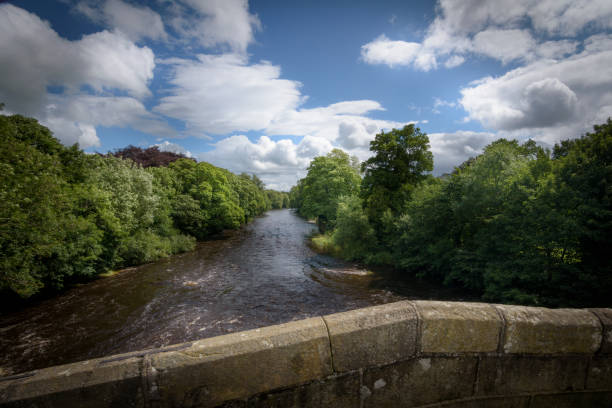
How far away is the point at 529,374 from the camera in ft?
7.48

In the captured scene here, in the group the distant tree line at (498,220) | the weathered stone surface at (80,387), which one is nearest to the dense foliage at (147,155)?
the distant tree line at (498,220)

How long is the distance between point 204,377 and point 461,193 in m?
17.7

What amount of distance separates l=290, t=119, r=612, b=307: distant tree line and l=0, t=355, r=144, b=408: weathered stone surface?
43.9 feet

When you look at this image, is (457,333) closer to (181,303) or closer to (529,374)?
(529,374)

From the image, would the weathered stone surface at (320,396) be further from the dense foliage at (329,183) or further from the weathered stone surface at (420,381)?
the dense foliage at (329,183)

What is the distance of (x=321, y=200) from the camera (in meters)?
39.9

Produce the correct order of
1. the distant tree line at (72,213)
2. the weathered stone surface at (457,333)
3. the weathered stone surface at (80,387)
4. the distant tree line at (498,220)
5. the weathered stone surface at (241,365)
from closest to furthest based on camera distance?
the weathered stone surface at (80,387) < the weathered stone surface at (241,365) < the weathered stone surface at (457,333) < the distant tree line at (498,220) < the distant tree line at (72,213)

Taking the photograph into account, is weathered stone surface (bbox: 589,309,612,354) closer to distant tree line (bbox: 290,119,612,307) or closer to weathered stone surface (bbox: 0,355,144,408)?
weathered stone surface (bbox: 0,355,144,408)

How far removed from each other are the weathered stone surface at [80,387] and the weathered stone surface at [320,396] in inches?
33.0

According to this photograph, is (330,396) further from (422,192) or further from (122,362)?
(422,192)

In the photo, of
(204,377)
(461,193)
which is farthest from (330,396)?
(461,193)

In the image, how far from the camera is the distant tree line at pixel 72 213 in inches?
474

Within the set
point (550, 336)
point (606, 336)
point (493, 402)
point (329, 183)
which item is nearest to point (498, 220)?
point (606, 336)

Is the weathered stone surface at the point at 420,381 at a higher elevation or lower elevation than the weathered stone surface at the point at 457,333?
lower
